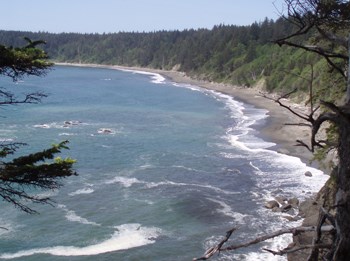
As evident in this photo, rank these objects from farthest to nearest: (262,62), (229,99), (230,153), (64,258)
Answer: (262,62) → (229,99) → (230,153) → (64,258)

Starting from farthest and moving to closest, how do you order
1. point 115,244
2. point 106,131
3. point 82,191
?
1. point 106,131
2. point 82,191
3. point 115,244

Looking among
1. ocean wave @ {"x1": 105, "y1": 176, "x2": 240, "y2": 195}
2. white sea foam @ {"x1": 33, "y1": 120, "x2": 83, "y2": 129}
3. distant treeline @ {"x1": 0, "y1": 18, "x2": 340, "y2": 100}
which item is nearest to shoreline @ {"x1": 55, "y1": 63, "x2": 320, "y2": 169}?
distant treeline @ {"x1": 0, "y1": 18, "x2": 340, "y2": 100}

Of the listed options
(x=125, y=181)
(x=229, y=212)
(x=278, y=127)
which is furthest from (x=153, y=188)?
(x=278, y=127)

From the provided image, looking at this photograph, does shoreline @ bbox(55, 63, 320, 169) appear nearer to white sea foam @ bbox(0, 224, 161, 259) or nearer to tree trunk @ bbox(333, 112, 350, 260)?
white sea foam @ bbox(0, 224, 161, 259)

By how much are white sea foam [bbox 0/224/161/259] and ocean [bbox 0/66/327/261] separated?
2.0 inches

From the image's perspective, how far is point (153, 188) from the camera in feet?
111

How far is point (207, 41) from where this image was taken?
6526 inches

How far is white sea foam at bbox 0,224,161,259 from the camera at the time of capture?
2353cm

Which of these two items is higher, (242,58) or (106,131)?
(242,58)

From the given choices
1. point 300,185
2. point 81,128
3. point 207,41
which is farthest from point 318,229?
point 207,41

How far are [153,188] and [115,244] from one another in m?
9.51

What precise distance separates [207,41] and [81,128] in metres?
114

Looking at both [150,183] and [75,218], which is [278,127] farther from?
[75,218]

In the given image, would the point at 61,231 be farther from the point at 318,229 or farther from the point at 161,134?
the point at 161,134
